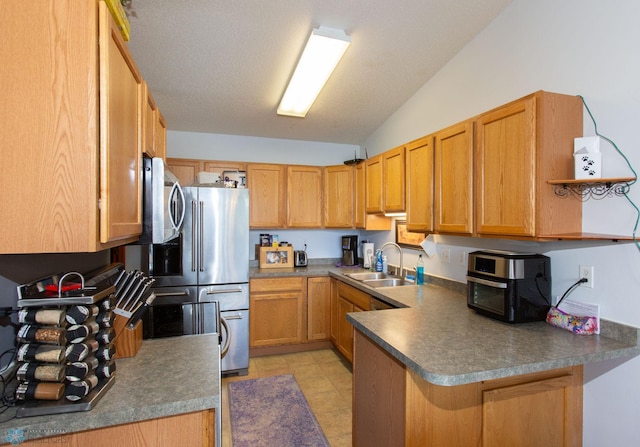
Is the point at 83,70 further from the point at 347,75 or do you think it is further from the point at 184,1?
the point at 347,75

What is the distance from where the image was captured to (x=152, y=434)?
1052 millimetres

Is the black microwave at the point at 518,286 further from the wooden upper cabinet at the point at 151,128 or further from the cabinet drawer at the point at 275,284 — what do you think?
the cabinet drawer at the point at 275,284

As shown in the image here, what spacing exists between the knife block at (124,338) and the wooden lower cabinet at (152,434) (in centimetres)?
41

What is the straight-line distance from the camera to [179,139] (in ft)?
12.4

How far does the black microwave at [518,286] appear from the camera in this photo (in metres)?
1.71

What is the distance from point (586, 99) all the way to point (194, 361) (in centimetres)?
228

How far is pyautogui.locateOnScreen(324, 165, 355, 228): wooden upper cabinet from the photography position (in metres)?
3.88

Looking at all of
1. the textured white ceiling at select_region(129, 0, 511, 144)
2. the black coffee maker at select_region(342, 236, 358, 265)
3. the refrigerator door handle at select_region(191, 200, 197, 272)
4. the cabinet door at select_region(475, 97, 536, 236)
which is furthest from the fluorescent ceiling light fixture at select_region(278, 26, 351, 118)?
the black coffee maker at select_region(342, 236, 358, 265)

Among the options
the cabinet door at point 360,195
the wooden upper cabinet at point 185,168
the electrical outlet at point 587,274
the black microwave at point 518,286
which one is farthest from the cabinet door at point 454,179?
Result: the wooden upper cabinet at point 185,168

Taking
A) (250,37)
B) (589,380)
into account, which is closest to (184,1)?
(250,37)

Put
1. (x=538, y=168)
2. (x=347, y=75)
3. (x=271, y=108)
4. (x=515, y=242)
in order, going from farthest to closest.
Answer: (x=271, y=108), (x=347, y=75), (x=515, y=242), (x=538, y=168)

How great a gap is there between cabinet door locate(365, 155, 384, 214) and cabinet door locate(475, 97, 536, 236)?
4.26 feet

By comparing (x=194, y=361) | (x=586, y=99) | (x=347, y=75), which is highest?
(x=347, y=75)

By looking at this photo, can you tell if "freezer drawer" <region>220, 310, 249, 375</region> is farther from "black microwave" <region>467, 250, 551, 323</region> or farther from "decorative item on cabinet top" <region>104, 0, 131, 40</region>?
"decorative item on cabinet top" <region>104, 0, 131, 40</region>
